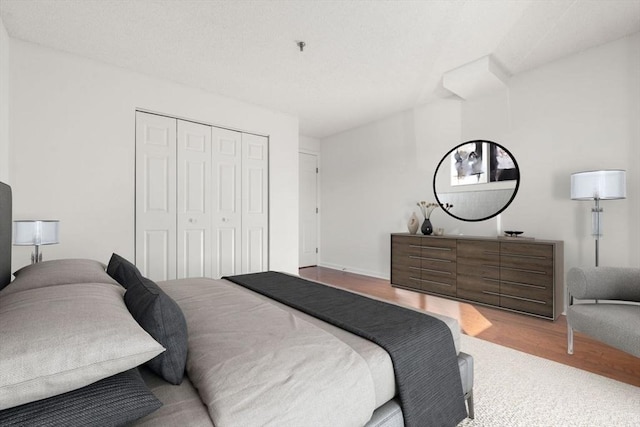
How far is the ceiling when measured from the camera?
7.83 ft

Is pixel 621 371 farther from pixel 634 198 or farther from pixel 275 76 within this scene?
pixel 275 76

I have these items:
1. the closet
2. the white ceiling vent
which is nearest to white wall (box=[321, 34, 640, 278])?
the white ceiling vent

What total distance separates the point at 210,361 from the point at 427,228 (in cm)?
370

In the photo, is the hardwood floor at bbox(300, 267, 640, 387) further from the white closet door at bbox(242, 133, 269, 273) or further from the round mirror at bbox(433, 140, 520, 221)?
the white closet door at bbox(242, 133, 269, 273)

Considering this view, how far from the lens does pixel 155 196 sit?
350 cm

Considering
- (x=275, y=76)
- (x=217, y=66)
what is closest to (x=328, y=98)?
(x=275, y=76)

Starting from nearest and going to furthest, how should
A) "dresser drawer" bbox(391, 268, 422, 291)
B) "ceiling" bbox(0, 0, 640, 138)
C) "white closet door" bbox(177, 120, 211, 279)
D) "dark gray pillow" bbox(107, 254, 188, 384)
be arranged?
1. "dark gray pillow" bbox(107, 254, 188, 384)
2. "ceiling" bbox(0, 0, 640, 138)
3. "white closet door" bbox(177, 120, 211, 279)
4. "dresser drawer" bbox(391, 268, 422, 291)

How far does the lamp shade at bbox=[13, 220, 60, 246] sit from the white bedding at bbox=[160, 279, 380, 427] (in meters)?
1.88

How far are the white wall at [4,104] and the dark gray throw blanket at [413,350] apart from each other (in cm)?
279

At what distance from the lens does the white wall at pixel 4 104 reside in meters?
2.50

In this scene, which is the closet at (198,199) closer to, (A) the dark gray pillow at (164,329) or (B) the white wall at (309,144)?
(B) the white wall at (309,144)

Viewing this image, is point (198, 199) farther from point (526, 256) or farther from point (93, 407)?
point (526, 256)

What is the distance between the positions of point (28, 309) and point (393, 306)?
152 centimetres

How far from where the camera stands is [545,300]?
9.89 ft
